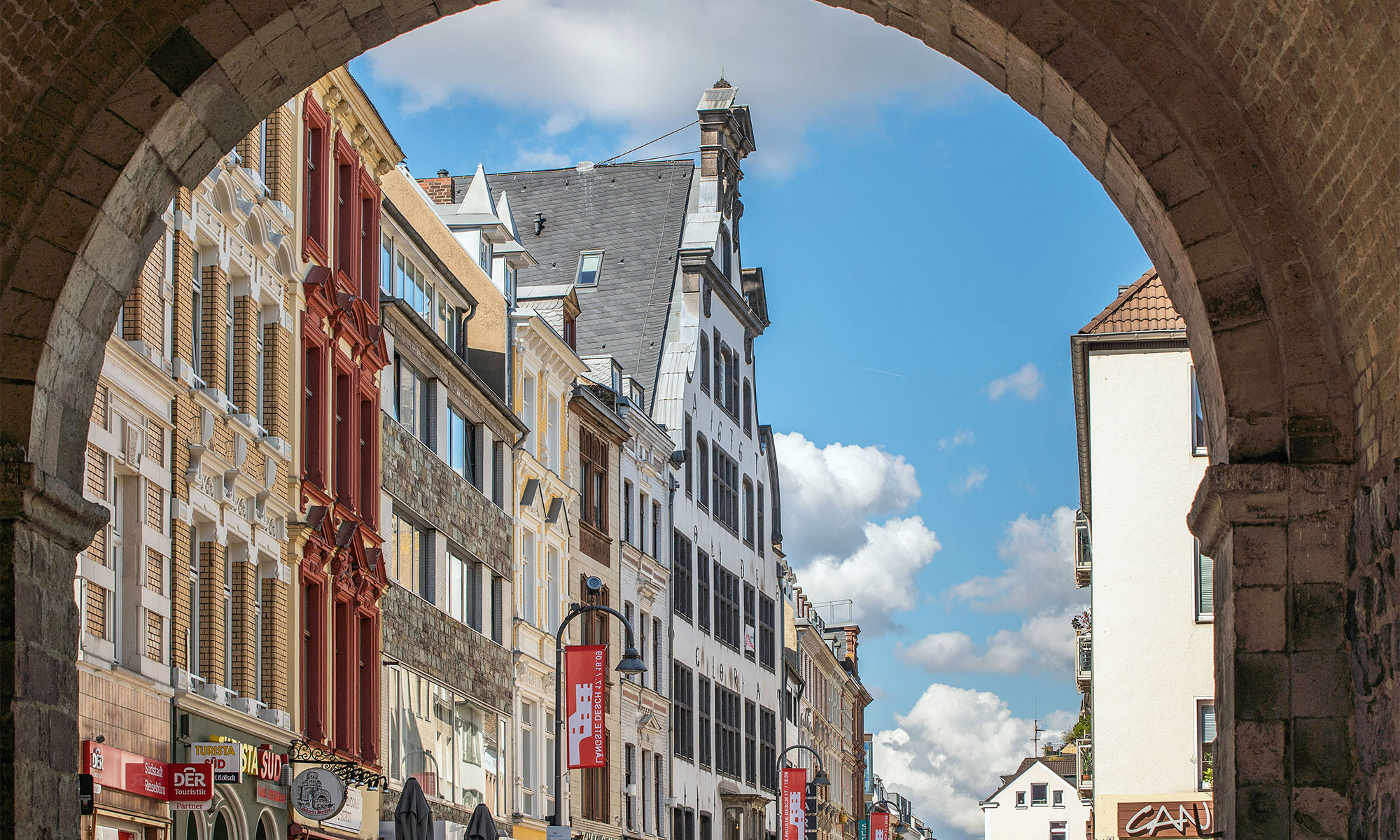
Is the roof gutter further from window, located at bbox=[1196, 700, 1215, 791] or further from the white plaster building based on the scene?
the white plaster building

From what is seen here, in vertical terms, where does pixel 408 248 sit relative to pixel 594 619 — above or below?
above

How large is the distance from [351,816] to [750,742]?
99.7 feet

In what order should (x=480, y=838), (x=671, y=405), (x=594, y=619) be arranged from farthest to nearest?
(x=671, y=405), (x=594, y=619), (x=480, y=838)

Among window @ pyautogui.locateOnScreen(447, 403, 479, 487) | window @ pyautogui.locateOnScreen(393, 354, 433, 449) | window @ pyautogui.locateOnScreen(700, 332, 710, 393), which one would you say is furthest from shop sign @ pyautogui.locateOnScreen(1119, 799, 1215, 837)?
window @ pyautogui.locateOnScreen(700, 332, 710, 393)

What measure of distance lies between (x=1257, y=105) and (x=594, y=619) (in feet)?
102

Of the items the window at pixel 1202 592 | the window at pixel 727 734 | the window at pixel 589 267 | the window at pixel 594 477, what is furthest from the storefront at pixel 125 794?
the window at pixel 589 267

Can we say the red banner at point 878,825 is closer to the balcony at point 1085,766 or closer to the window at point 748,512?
the window at point 748,512

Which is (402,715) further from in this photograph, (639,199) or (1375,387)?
(639,199)

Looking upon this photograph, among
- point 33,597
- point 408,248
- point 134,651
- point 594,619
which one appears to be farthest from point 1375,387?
point 594,619

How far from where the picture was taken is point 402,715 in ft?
91.7

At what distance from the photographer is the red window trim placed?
79.4 ft

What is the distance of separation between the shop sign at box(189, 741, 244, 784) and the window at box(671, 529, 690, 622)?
88.4ft

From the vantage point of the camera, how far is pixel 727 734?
51562 millimetres

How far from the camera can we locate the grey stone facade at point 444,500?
91.7 ft
